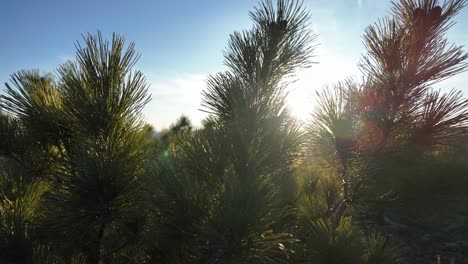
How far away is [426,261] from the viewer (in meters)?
4.63

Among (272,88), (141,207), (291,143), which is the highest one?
(272,88)

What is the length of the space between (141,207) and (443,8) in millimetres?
1790

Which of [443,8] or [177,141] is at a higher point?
[443,8]

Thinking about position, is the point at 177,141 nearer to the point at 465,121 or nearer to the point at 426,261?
the point at 465,121

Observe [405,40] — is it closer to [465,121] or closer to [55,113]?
[465,121]

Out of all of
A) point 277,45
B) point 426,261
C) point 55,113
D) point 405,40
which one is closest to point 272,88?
point 277,45

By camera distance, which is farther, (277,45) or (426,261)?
(426,261)

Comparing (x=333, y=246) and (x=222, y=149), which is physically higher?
(x=222, y=149)

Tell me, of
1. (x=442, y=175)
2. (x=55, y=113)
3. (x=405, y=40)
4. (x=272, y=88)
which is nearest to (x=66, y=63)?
(x=55, y=113)

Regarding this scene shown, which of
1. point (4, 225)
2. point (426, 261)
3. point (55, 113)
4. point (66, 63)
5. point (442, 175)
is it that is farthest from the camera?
point (442, 175)

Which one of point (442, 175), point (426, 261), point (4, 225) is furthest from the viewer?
point (442, 175)

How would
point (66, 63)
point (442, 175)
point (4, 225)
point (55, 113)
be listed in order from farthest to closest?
1. point (442, 175)
2. point (55, 113)
3. point (66, 63)
4. point (4, 225)

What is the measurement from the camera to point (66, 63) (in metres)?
1.46

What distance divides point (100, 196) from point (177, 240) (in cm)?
41
